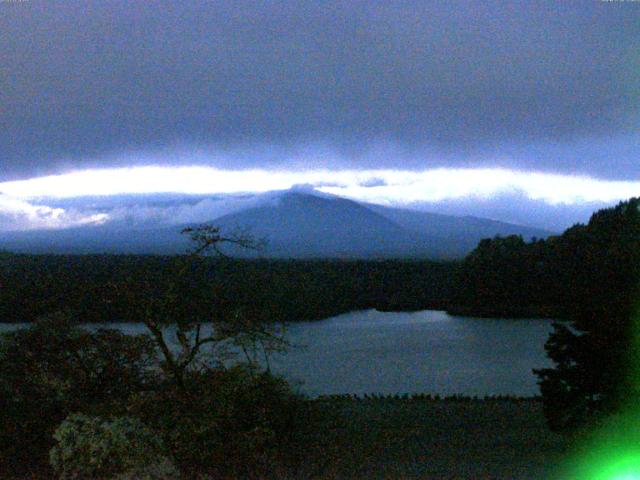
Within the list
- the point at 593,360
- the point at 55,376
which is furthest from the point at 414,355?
the point at 55,376

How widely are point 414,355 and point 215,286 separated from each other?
17.1m

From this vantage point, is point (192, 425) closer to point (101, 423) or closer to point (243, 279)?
point (101, 423)

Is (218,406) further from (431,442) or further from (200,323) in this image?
(431,442)

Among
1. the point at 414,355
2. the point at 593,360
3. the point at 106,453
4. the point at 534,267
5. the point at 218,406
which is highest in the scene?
the point at 534,267

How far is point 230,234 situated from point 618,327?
482 centimetres

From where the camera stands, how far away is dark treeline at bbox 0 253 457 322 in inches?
382

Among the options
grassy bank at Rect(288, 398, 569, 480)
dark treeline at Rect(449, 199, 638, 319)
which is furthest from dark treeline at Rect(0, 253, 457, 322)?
dark treeline at Rect(449, 199, 638, 319)

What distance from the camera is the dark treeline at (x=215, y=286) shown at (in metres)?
9.71

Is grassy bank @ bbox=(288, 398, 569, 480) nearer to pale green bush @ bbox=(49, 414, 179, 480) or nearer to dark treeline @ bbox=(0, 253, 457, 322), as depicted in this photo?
pale green bush @ bbox=(49, 414, 179, 480)

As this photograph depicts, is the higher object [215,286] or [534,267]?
[215,286]

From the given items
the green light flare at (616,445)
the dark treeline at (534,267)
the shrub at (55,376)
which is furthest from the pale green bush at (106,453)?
the dark treeline at (534,267)

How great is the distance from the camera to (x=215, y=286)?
395 inches

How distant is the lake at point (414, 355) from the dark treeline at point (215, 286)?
138cm

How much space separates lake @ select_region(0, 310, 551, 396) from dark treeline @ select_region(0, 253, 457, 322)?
4.54 feet
